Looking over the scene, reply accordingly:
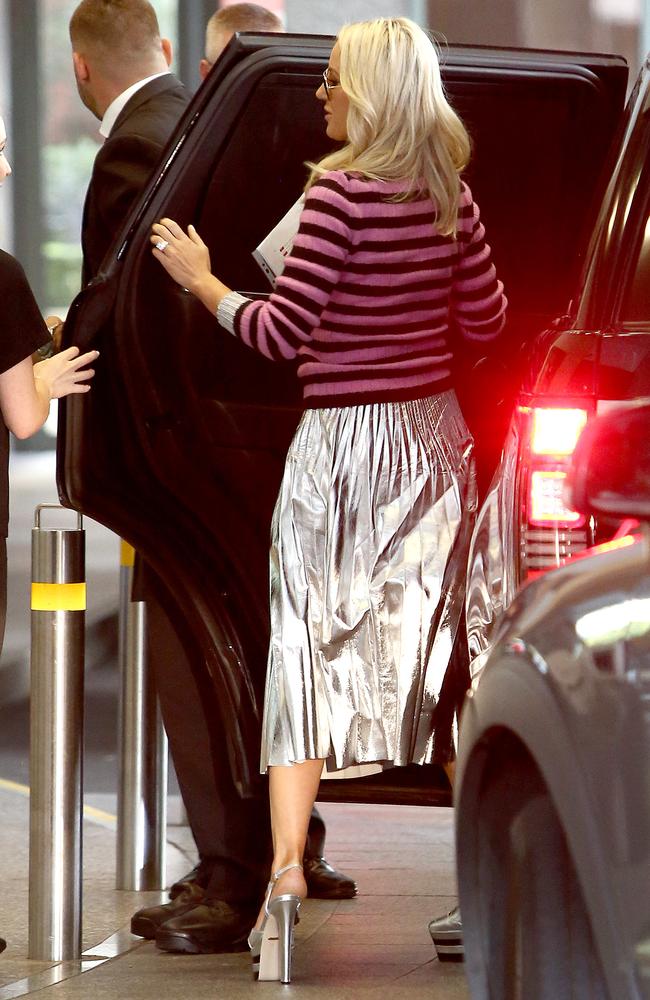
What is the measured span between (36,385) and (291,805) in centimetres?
105

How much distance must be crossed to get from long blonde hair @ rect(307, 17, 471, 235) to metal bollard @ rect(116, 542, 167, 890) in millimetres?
1544

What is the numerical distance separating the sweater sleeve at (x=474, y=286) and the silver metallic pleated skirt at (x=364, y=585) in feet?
0.81

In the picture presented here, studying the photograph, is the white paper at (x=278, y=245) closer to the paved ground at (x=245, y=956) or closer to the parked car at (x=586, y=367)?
the parked car at (x=586, y=367)

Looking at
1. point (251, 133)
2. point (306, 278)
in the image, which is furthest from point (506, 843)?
point (251, 133)

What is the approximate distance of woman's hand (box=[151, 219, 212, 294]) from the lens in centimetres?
381

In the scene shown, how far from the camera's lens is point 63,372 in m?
3.88

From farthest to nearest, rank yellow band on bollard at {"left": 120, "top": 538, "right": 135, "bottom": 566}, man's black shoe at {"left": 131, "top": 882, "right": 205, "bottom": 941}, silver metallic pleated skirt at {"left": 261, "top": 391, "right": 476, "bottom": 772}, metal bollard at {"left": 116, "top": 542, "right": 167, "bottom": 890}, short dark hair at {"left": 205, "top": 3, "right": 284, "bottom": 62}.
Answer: short dark hair at {"left": 205, "top": 3, "right": 284, "bottom": 62}, yellow band on bollard at {"left": 120, "top": 538, "right": 135, "bottom": 566}, metal bollard at {"left": 116, "top": 542, "right": 167, "bottom": 890}, man's black shoe at {"left": 131, "top": 882, "right": 205, "bottom": 941}, silver metallic pleated skirt at {"left": 261, "top": 391, "right": 476, "bottom": 772}

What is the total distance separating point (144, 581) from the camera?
167 inches

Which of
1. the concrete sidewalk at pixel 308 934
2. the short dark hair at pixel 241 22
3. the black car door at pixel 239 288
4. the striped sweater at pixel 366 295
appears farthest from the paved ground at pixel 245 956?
the short dark hair at pixel 241 22

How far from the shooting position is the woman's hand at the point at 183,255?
150 inches

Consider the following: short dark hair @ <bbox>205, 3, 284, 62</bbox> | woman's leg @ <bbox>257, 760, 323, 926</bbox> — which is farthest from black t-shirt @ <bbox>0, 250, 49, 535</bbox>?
short dark hair @ <bbox>205, 3, 284, 62</bbox>

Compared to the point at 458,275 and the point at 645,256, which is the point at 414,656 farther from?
the point at 645,256

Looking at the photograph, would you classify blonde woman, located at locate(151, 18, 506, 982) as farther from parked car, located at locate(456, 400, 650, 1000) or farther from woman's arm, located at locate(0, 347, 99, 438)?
parked car, located at locate(456, 400, 650, 1000)

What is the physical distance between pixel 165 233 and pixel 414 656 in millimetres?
1044
